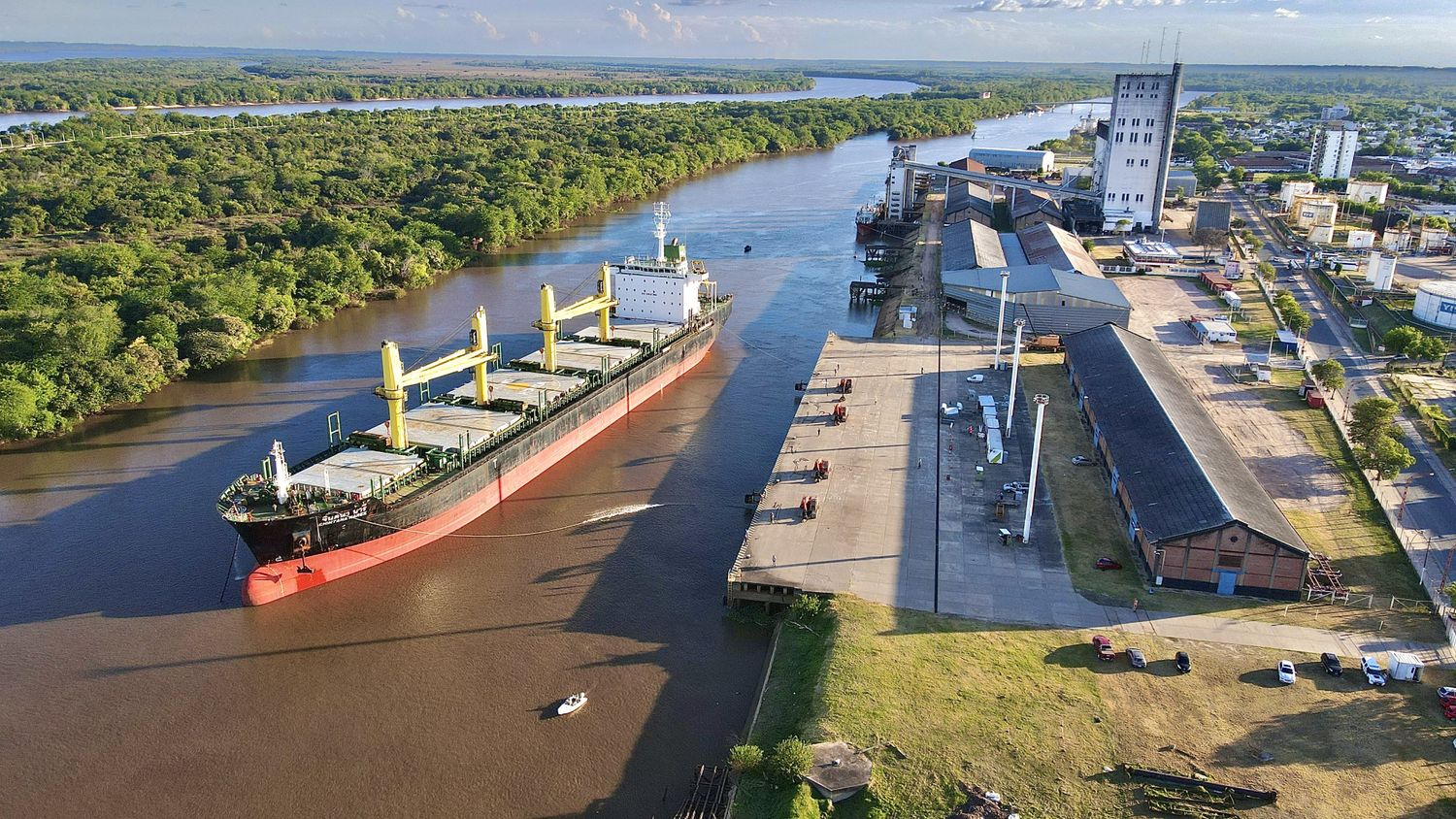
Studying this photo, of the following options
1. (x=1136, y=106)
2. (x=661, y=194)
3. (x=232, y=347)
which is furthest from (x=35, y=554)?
(x=661, y=194)

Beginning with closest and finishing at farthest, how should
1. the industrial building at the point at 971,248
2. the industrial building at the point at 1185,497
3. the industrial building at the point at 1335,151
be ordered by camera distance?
the industrial building at the point at 1185,497, the industrial building at the point at 971,248, the industrial building at the point at 1335,151

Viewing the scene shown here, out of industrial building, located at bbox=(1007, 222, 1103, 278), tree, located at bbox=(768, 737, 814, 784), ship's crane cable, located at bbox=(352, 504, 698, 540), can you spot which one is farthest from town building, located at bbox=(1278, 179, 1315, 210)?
tree, located at bbox=(768, 737, 814, 784)

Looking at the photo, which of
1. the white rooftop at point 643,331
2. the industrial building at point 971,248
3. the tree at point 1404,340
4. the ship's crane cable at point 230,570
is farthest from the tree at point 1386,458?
the ship's crane cable at point 230,570

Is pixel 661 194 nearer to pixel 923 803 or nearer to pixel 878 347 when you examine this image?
pixel 878 347

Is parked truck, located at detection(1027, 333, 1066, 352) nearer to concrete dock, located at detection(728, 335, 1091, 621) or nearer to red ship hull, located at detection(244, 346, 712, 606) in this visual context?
concrete dock, located at detection(728, 335, 1091, 621)

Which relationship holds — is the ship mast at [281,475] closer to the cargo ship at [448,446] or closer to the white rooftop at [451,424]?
the cargo ship at [448,446]

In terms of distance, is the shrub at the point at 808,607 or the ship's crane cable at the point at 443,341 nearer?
the shrub at the point at 808,607

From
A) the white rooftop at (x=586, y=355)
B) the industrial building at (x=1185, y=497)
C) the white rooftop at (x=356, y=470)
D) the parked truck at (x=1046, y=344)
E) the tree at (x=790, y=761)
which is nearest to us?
the tree at (x=790, y=761)
